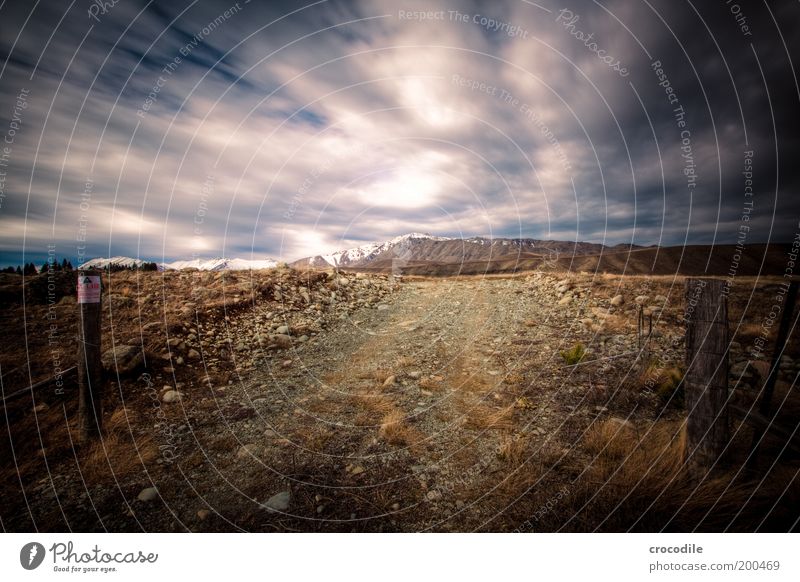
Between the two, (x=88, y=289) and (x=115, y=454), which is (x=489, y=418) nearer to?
(x=115, y=454)

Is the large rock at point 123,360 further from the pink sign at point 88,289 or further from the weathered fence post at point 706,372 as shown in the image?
the weathered fence post at point 706,372

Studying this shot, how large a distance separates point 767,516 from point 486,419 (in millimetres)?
3041

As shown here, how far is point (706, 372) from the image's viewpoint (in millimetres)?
3406

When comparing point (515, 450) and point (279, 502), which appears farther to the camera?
point (515, 450)

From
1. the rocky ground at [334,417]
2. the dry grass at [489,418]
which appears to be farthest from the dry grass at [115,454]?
the dry grass at [489,418]

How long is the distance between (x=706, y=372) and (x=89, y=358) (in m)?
8.01

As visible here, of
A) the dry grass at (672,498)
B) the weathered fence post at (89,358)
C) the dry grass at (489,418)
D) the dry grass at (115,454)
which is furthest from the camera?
the dry grass at (489,418)

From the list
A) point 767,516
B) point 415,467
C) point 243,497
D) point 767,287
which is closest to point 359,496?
point 415,467

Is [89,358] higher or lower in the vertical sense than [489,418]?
higher

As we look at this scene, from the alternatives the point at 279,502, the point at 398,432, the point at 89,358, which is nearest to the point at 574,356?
the point at 398,432

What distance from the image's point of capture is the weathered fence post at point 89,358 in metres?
4.46

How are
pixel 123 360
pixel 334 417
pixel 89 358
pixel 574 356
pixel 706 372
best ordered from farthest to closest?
pixel 574 356 < pixel 123 360 < pixel 334 417 < pixel 89 358 < pixel 706 372

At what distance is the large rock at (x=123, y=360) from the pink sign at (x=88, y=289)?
2022mm

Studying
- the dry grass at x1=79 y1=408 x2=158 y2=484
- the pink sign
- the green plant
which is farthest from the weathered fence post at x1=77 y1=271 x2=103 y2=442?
the green plant
